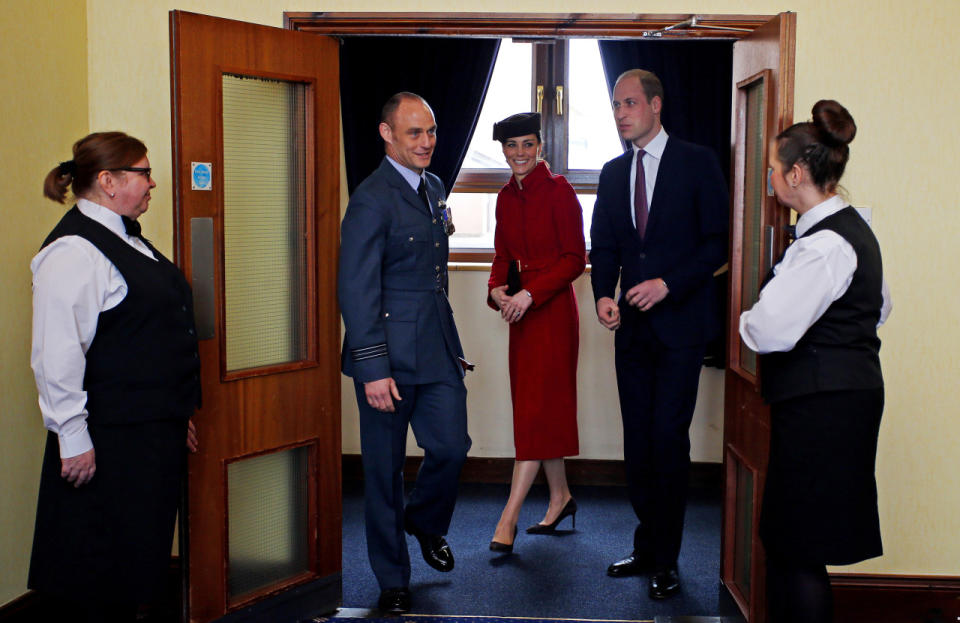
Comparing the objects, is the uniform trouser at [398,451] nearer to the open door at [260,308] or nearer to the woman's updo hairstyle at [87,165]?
the open door at [260,308]

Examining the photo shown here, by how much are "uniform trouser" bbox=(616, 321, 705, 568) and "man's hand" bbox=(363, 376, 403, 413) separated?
3.08ft

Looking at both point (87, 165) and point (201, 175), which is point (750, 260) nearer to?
point (201, 175)

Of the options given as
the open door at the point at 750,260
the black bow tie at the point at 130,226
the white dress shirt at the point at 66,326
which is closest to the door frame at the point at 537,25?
the open door at the point at 750,260

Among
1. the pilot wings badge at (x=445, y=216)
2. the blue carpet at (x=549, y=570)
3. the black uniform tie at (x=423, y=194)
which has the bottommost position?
the blue carpet at (x=549, y=570)

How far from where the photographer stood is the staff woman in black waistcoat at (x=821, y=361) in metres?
2.28

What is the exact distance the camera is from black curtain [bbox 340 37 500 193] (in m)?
4.71

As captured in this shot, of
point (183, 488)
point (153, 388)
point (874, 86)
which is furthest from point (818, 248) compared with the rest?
point (183, 488)

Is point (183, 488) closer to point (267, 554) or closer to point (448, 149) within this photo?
point (267, 554)

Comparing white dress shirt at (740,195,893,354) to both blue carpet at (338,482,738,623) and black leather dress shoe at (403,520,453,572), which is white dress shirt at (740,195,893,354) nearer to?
blue carpet at (338,482,738,623)

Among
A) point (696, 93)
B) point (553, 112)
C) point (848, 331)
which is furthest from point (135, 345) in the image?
point (696, 93)

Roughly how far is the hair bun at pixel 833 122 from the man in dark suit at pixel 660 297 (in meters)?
0.97

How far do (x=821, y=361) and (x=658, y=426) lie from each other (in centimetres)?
109

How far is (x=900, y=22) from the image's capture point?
3066 mm

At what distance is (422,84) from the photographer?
473 centimetres
